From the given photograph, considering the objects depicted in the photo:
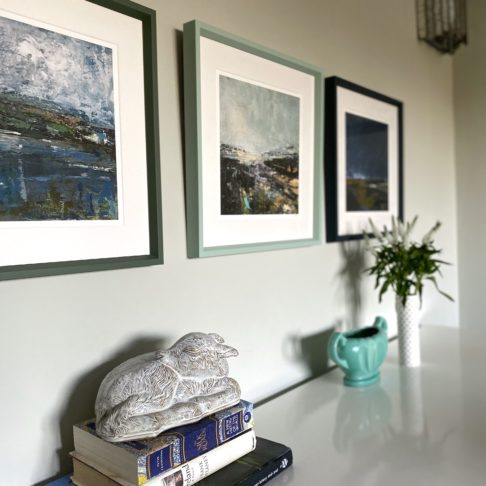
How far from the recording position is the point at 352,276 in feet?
5.24

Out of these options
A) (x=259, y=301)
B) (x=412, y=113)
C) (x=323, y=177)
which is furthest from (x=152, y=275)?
(x=412, y=113)

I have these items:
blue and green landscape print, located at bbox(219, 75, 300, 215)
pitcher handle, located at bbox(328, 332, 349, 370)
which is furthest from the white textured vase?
blue and green landscape print, located at bbox(219, 75, 300, 215)

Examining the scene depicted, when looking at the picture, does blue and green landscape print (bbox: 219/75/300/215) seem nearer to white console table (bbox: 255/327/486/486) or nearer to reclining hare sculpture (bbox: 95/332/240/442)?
reclining hare sculpture (bbox: 95/332/240/442)

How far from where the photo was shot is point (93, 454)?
78 centimetres

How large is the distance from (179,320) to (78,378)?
0.24 metres

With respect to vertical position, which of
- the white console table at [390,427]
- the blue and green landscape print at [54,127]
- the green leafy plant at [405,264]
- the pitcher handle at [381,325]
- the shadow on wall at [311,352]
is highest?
the blue and green landscape print at [54,127]

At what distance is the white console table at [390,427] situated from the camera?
0.86 m

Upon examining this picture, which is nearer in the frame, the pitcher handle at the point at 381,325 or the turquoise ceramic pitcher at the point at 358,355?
the turquoise ceramic pitcher at the point at 358,355

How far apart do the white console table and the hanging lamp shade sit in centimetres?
128

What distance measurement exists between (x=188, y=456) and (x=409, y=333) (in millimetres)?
882

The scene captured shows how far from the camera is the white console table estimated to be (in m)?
0.86

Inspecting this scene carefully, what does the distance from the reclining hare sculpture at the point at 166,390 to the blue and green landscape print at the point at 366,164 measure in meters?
0.83

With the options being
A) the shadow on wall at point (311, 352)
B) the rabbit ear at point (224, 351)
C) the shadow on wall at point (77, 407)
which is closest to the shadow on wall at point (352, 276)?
the shadow on wall at point (311, 352)

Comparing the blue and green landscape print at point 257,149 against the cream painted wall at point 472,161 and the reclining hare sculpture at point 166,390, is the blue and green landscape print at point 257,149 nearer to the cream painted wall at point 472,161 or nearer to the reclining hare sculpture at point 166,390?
the reclining hare sculpture at point 166,390
